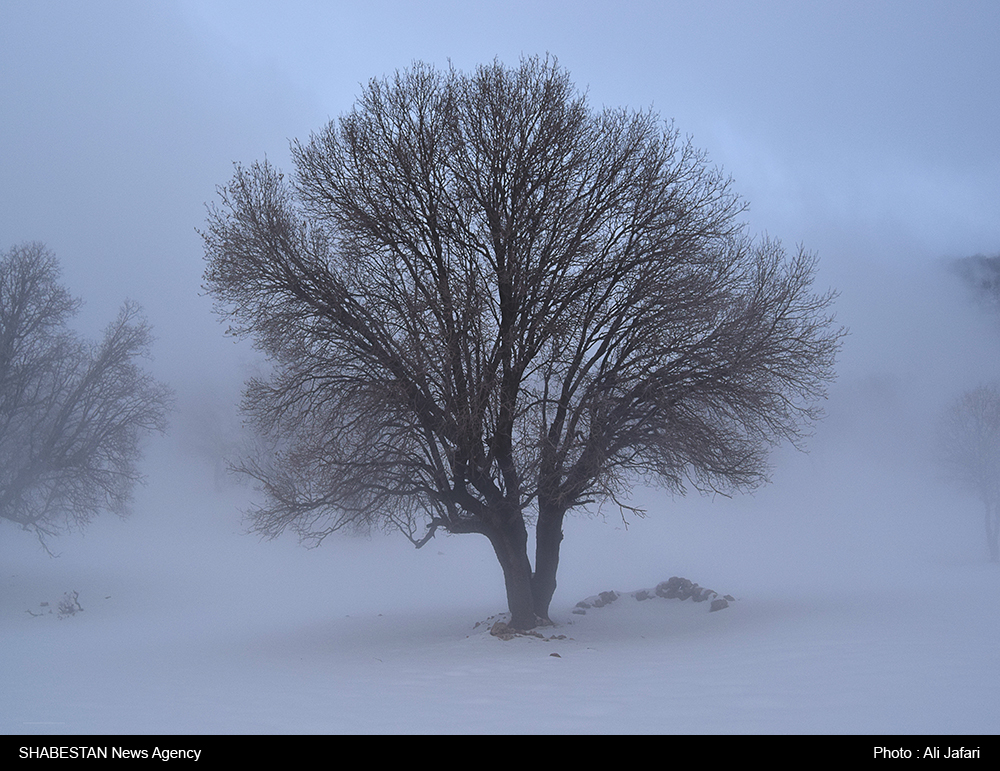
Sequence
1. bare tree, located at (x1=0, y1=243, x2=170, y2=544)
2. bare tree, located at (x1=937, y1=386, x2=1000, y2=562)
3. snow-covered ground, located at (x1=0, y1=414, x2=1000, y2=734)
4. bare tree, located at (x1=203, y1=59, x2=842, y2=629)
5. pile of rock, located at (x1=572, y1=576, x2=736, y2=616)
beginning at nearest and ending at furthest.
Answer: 1. snow-covered ground, located at (x1=0, y1=414, x2=1000, y2=734)
2. bare tree, located at (x1=203, y1=59, x2=842, y2=629)
3. pile of rock, located at (x1=572, y1=576, x2=736, y2=616)
4. bare tree, located at (x1=0, y1=243, x2=170, y2=544)
5. bare tree, located at (x1=937, y1=386, x2=1000, y2=562)

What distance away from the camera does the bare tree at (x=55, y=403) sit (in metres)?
20.4

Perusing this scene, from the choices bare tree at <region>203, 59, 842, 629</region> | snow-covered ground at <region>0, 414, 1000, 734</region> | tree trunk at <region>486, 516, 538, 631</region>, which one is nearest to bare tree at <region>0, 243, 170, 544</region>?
snow-covered ground at <region>0, 414, 1000, 734</region>

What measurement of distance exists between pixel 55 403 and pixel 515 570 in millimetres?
Answer: 17951

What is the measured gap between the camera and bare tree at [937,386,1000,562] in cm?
3362

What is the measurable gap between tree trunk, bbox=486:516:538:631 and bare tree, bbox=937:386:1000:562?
31.0 metres

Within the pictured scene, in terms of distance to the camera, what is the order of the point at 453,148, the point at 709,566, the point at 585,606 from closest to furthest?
the point at 453,148 → the point at 585,606 → the point at 709,566

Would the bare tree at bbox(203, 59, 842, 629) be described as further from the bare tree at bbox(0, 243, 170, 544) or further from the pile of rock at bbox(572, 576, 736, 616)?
the bare tree at bbox(0, 243, 170, 544)

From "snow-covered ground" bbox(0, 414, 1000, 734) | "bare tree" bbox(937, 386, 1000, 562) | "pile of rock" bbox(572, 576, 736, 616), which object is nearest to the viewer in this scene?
"snow-covered ground" bbox(0, 414, 1000, 734)

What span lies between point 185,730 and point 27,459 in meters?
19.5

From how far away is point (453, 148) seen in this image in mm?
11992

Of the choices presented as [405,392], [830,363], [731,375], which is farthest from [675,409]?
[405,392]

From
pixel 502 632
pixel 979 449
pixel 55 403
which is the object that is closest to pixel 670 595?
pixel 502 632
